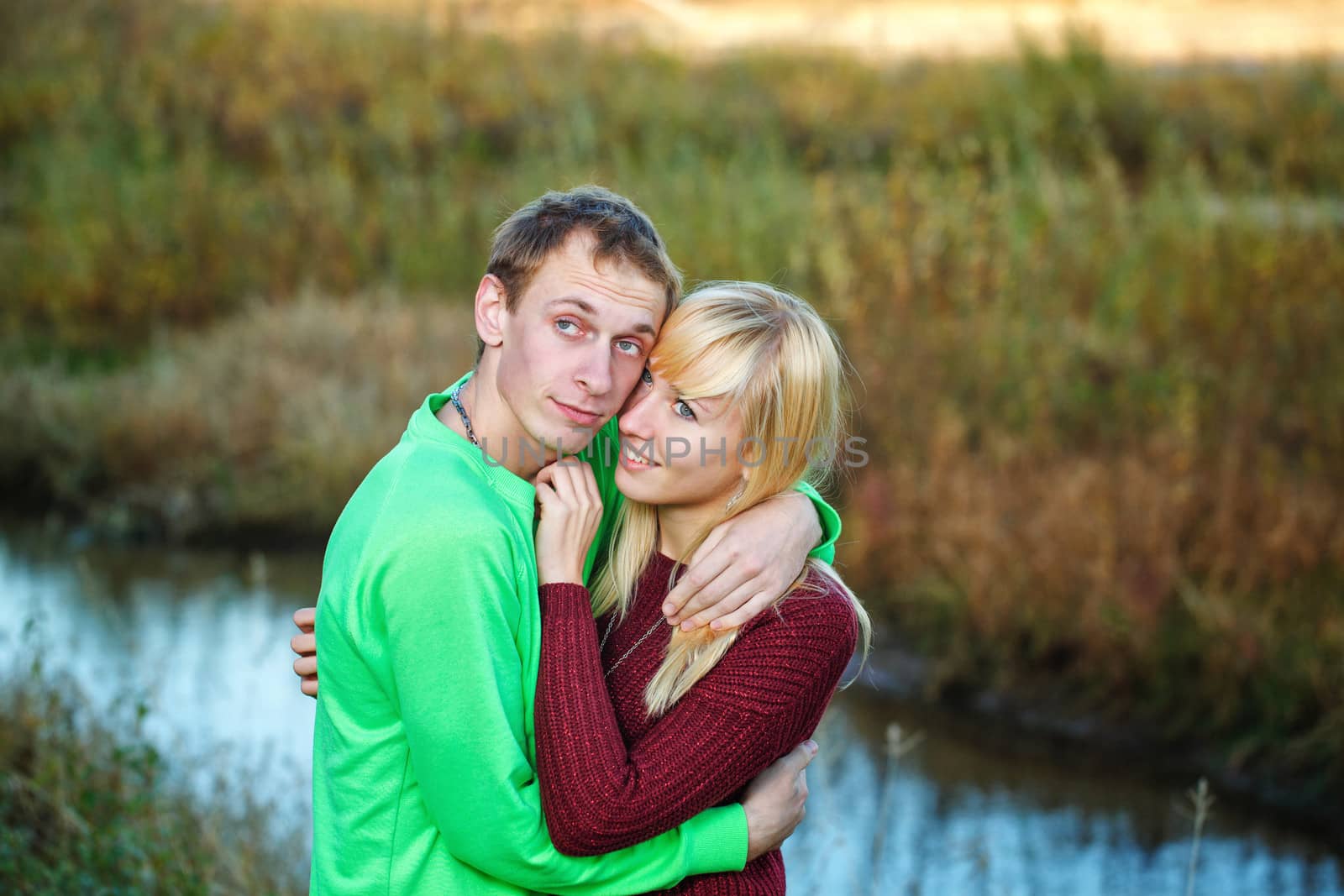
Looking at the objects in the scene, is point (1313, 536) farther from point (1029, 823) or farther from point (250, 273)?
point (250, 273)

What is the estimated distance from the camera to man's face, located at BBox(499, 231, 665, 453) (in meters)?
2.14

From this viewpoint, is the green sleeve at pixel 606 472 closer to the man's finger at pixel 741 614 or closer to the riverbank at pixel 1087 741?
the man's finger at pixel 741 614

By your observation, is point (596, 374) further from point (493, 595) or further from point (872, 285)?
point (872, 285)

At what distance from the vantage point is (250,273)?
11305mm

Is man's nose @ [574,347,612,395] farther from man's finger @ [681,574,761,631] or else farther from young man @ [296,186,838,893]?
man's finger @ [681,574,761,631]

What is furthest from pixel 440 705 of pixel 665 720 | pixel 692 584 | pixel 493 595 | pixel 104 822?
pixel 104 822

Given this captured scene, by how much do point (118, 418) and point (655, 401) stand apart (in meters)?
7.71

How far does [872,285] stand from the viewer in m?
8.67

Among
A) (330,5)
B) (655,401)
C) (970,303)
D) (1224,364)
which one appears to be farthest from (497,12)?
(655,401)

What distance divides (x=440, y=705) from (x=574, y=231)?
0.79 meters

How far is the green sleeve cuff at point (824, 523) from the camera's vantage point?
7.93 feet

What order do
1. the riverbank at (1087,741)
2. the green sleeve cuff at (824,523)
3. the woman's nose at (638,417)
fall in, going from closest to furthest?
the woman's nose at (638,417), the green sleeve cuff at (824,523), the riverbank at (1087,741)

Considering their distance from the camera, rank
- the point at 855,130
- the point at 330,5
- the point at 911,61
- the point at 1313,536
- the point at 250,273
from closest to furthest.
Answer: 1. the point at 1313,536
2. the point at 250,273
3. the point at 855,130
4. the point at 911,61
5. the point at 330,5

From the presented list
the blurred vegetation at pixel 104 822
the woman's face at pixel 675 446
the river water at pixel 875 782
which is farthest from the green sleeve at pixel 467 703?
the river water at pixel 875 782
